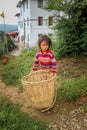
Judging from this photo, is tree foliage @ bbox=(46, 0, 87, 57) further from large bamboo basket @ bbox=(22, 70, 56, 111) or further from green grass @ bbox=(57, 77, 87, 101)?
large bamboo basket @ bbox=(22, 70, 56, 111)

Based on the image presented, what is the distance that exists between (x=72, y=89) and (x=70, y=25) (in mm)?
2730

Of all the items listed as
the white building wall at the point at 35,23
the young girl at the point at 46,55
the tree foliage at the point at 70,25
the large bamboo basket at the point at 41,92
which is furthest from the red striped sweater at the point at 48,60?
the white building wall at the point at 35,23

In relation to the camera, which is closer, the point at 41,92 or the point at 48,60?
the point at 41,92

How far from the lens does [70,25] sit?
7.28 m

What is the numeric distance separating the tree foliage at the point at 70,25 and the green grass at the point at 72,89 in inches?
74.7

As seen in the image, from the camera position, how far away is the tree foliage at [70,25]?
707 cm

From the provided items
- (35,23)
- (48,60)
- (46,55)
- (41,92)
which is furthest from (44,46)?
(35,23)

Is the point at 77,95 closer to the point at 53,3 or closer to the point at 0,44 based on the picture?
the point at 53,3

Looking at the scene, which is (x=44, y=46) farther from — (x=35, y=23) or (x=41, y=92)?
(x=35, y=23)

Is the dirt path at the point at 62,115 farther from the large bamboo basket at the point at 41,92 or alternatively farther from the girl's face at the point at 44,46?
the girl's face at the point at 44,46

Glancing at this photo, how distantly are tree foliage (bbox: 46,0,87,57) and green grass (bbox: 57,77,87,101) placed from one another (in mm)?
1898

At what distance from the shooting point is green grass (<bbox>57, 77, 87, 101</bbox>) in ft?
16.0

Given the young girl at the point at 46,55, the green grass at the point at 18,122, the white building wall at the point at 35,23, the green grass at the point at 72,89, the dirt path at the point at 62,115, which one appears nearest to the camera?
the green grass at the point at 18,122

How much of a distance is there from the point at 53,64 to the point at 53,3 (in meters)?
3.07
